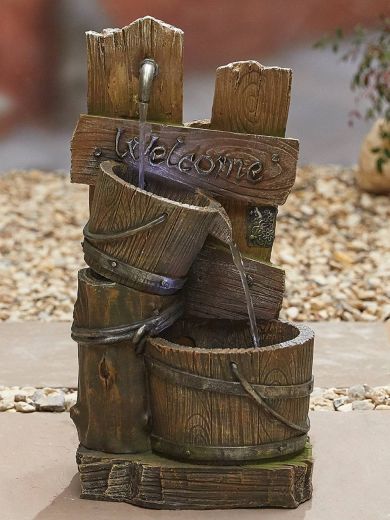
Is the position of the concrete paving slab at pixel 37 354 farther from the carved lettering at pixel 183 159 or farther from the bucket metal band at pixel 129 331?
the carved lettering at pixel 183 159

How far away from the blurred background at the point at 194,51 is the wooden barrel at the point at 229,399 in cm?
513

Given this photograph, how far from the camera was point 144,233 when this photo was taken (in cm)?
386

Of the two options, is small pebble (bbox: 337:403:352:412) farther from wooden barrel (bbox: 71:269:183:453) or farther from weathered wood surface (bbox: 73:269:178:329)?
weathered wood surface (bbox: 73:269:178:329)

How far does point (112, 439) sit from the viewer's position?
4.07 m

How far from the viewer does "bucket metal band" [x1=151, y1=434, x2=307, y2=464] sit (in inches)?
153

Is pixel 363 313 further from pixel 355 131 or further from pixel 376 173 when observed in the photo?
pixel 355 131

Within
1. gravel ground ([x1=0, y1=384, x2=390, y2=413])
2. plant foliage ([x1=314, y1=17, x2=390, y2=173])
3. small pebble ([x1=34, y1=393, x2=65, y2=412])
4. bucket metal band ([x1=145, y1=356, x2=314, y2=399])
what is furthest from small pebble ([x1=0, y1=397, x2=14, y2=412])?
plant foliage ([x1=314, y1=17, x2=390, y2=173])

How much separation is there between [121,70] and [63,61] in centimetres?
494

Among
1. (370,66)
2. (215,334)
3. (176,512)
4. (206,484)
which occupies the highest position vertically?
(370,66)

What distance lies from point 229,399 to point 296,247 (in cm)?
414

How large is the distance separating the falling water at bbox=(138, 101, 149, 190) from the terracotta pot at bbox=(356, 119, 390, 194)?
179 inches

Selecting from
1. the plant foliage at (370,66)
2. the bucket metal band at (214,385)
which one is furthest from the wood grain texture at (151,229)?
the plant foliage at (370,66)

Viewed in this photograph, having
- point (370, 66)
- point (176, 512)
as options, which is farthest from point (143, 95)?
point (370, 66)

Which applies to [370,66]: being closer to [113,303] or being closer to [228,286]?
[228,286]
